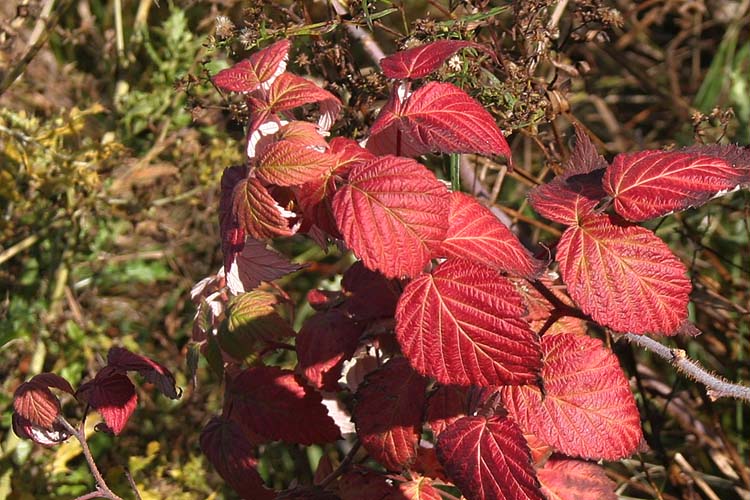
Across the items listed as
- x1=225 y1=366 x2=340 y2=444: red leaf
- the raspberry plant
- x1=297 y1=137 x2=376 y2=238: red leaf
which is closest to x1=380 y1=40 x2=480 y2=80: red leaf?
the raspberry plant

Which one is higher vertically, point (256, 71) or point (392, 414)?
point (256, 71)

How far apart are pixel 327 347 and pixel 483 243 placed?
0.85ft

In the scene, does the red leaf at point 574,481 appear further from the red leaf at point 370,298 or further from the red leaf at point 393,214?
the red leaf at point 393,214

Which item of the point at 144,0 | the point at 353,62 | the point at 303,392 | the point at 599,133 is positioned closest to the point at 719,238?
the point at 599,133

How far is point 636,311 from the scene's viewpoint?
36.7 inches

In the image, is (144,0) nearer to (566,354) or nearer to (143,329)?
(143,329)

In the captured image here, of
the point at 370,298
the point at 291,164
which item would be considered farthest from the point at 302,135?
the point at 370,298

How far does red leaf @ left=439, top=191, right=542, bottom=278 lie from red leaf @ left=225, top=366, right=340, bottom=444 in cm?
33

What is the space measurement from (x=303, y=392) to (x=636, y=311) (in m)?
0.47


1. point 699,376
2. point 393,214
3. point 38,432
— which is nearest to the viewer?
point 393,214

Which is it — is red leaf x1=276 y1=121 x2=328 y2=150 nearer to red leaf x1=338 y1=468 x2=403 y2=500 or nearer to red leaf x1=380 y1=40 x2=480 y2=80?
red leaf x1=380 y1=40 x2=480 y2=80

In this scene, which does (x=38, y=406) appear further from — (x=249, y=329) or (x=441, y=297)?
(x=441, y=297)

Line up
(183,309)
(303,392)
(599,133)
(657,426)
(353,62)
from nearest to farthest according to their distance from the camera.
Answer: (303,392) → (353,62) → (657,426) → (183,309) → (599,133)

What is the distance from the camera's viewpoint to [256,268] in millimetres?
1096
